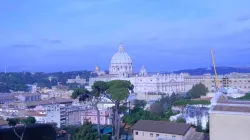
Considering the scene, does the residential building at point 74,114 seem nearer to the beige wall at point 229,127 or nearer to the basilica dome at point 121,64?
the beige wall at point 229,127

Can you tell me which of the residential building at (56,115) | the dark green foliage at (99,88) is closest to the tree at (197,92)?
the residential building at (56,115)

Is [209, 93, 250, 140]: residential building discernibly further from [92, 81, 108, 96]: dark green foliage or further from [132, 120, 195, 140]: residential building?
[92, 81, 108, 96]: dark green foliage

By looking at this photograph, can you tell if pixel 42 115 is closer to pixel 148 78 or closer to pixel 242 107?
pixel 242 107

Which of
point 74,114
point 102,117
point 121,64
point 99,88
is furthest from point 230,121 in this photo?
point 121,64

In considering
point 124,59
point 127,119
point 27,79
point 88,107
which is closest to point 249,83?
point 124,59

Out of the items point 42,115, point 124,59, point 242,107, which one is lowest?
point 42,115

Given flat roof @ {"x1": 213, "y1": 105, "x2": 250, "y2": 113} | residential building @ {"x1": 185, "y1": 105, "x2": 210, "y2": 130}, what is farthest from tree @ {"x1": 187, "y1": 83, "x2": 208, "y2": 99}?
flat roof @ {"x1": 213, "y1": 105, "x2": 250, "y2": 113}
